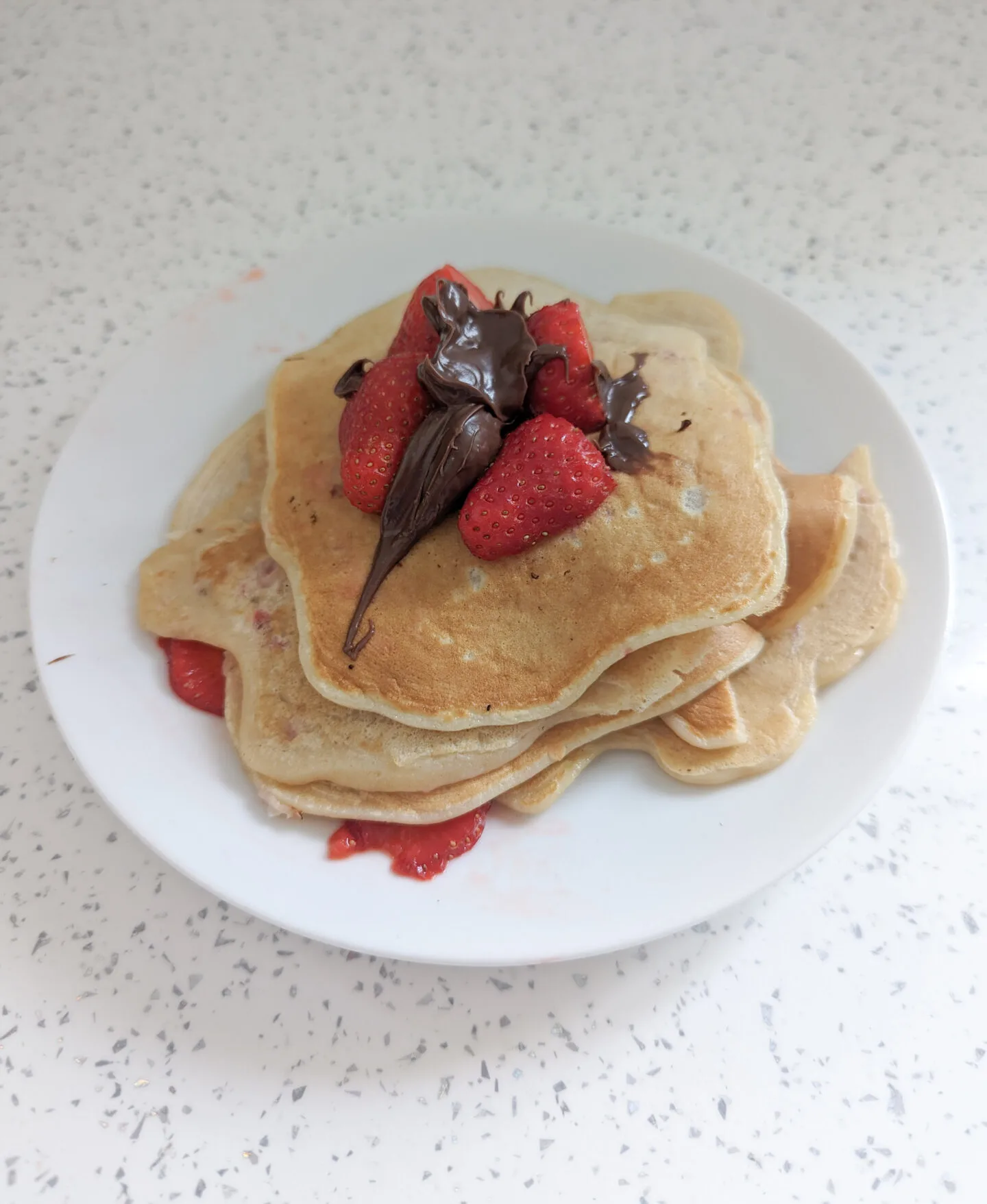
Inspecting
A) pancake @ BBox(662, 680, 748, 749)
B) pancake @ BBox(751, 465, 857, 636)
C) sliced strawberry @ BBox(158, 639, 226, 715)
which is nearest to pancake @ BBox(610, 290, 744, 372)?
pancake @ BBox(751, 465, 857, 636)

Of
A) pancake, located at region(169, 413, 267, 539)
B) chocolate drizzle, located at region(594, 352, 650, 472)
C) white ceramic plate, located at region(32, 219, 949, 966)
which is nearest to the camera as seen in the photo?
white ceramic plate, located at region(32, 219, 949, 966)

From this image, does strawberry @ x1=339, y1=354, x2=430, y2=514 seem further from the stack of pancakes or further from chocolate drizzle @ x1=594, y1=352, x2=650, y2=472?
chocolate drizzle @ x1=594, y1=352, x2=650, y2=472

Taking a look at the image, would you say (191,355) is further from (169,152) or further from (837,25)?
(837,25)

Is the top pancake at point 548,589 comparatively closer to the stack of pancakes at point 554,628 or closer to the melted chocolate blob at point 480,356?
the stack of pancakes at point 554,628

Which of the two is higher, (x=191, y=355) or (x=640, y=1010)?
(x=191, y=355)

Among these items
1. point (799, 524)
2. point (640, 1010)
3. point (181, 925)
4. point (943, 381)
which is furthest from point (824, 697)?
point (181, 925)

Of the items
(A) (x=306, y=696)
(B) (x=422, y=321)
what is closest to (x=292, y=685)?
(A) (x=306, y=696)

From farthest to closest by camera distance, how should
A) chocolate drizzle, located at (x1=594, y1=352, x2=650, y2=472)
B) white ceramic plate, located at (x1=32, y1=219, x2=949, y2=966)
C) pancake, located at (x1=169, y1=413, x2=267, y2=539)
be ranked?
1. pancake, located at (x1=169, y1=413, x2=267, y2=539)
2. chocolate drizzle, located at (x1=594, y1=352, x2=650, y2=472)
3. white ceramic plate, located at (x1=32, y1=219, x2=949, y2=966)

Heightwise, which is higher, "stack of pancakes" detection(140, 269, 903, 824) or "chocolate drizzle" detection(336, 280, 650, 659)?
A: "chocolate drizzle" detection(336, 280, 650, 659)

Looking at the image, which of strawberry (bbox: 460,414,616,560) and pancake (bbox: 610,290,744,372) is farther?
pancake (bbox: 610,290,744,372)
